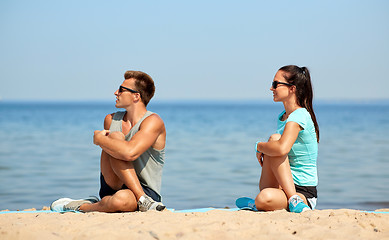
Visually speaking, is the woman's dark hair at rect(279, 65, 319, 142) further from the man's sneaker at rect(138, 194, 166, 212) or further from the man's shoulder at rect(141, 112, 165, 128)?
the man's sneaker at rect(138, 194, 166, 212)

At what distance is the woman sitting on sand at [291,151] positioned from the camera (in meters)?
4.61

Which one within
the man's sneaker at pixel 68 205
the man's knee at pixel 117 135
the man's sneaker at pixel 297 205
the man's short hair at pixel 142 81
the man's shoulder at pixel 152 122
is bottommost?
the man's sneaker at pixel 68 205

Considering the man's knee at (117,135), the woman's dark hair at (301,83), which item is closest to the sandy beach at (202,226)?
the man's knee at (117,135)

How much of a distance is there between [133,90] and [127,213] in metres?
1.23

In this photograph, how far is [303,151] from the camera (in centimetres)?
477

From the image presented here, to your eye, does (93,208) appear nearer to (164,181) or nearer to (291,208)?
(291,208)

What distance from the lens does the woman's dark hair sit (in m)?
4.82

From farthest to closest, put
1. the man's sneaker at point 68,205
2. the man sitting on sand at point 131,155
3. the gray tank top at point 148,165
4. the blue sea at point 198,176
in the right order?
→ 1. the blue sea at point 198,176
2. the man's sneaker at point 68,205
3. the gray tank top at point 148,165
4. the man sitting on sand at point 131,155

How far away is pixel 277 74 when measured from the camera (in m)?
4.89

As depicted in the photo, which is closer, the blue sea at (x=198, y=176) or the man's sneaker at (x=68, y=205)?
the man's sneaker at (x=68, y=205)

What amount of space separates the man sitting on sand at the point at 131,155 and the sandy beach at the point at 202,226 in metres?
0.27

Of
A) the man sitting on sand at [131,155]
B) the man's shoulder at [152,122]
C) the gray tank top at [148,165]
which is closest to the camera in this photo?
the man sitting on sand at [131,155]

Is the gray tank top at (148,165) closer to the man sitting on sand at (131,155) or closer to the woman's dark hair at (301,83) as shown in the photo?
the man sitting on sand at (131,155)

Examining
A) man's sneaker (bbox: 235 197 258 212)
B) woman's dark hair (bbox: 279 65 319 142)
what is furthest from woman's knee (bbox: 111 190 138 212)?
woman's dark hair (bbox: 279 65 319 142)
